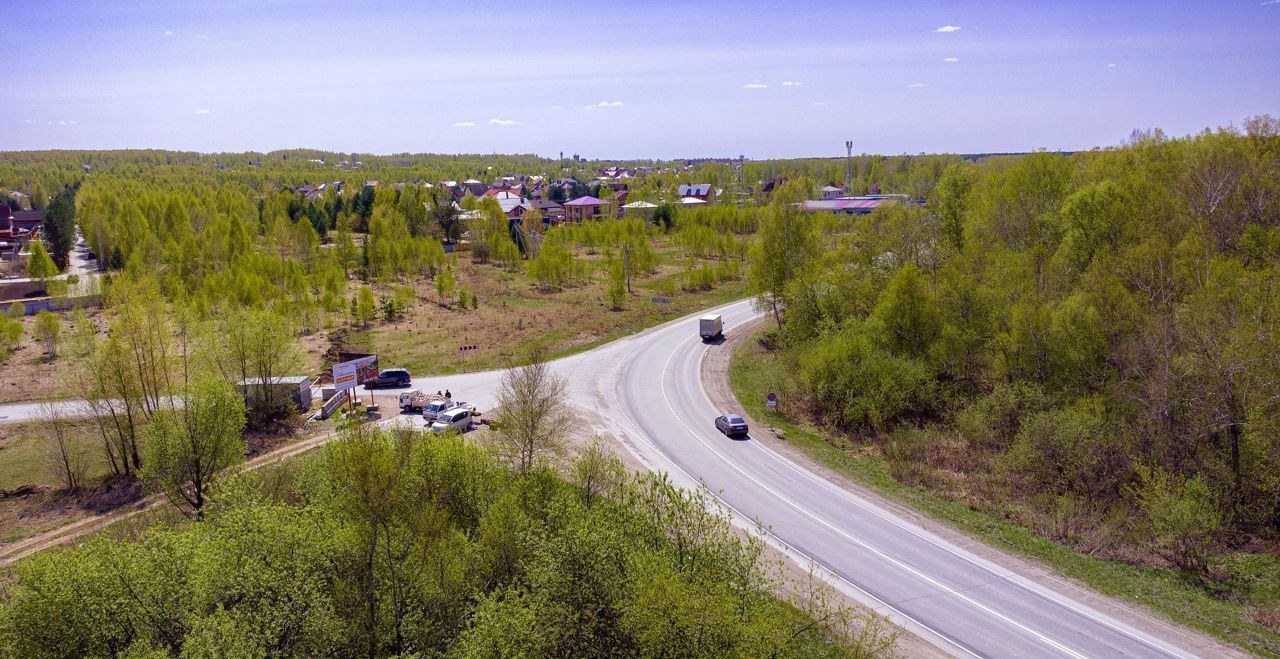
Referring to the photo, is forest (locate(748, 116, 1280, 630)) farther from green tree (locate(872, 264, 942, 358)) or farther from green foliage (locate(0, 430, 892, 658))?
green foliage (locate(0, 430, 892, 658))

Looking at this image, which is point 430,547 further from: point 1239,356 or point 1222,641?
point 1239,356

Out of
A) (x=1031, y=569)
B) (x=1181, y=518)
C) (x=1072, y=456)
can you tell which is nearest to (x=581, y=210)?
(x=1072, y=456)

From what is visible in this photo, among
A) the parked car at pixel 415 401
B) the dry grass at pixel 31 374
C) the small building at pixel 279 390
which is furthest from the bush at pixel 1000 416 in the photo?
the dry grass at pixel 31 374

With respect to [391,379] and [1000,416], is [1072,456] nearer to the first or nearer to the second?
[1000,416]

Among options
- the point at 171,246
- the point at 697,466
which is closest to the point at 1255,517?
the point at 697,466

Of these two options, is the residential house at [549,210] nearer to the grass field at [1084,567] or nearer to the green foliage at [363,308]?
the green foliage at [363,308]

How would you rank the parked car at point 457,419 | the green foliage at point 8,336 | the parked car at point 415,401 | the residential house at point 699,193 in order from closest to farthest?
the parked car at point 457,419 → the parked car at point 415,401 → the green foliage at point 8,336 → the residential house at point 699,193
